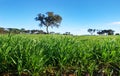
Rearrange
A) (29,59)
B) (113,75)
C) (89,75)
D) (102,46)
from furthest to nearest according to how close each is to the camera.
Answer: (102,46) → (113,75) → (89,75) → (29,59)

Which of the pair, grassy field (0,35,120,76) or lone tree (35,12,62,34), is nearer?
grassy field (0,35,120,76)

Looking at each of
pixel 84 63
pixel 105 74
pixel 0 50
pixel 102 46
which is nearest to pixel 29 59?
pixel 0 50

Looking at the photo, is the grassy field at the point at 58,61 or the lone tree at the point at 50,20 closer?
the grassy field at the point at 58,61

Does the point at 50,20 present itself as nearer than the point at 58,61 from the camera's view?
No

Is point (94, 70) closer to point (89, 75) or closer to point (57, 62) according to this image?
point (89, 75)

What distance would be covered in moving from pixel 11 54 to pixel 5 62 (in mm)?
239

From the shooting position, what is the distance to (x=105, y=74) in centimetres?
611

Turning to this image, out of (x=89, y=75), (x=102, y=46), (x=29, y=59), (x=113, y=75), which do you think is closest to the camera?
(x=29, y=59)

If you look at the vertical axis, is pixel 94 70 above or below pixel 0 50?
below

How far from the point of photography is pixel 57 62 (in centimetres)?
593

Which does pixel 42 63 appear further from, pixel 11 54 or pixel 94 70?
pixel 94 70

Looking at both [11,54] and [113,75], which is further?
[113,75]

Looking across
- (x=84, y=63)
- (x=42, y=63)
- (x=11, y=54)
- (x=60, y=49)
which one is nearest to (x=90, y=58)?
(x=84, y=63)

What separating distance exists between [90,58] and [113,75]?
0.62 meters
